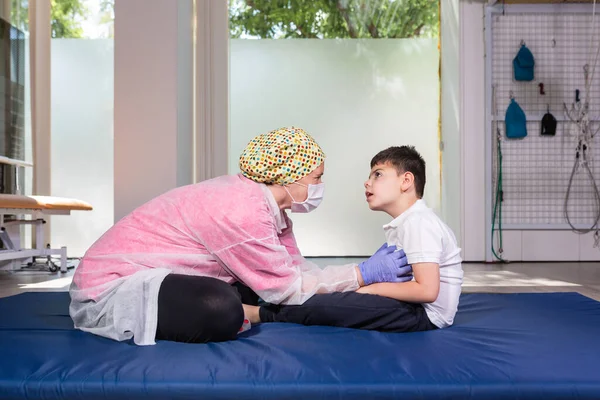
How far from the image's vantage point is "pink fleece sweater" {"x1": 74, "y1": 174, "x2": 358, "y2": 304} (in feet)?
6.09

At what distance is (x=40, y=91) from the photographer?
5617 mm

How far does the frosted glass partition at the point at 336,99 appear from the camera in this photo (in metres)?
6.63

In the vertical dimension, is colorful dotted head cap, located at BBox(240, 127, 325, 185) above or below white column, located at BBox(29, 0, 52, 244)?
below

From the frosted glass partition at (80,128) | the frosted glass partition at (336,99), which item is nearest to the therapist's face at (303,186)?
the frosted glass partition at (336,99)

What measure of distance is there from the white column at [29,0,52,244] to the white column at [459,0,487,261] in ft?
13.4

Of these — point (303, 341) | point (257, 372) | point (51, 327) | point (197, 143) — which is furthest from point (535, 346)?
point (197, 143)

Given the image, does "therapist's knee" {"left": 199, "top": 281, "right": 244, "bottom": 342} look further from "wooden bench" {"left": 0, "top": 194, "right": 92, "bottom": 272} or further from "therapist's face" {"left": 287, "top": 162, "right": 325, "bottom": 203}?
"wooden bench" {"left": 0, "top": 194, "right": 92, "bottom": 272}

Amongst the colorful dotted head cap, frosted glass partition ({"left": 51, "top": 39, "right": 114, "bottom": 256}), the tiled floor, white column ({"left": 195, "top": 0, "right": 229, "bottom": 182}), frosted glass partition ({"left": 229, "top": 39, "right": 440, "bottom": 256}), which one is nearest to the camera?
the colorful dotted head cap

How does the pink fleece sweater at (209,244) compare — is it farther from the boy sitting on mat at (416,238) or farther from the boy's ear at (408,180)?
the boy's ear at (408,180)

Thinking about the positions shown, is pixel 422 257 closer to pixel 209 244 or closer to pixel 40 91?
pixel 209 244

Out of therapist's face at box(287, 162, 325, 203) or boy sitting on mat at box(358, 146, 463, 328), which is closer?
boy sitting on mat at box(358, 146, 463, 328)

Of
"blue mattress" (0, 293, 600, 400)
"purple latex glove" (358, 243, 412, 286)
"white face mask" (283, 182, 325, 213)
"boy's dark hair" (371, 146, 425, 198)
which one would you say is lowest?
"blue mattress" (0, 293, 600, 400)

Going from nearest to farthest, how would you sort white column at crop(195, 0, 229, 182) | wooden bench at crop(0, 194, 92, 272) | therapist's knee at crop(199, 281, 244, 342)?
therapist's knee at crop(199, 281, 244, 342)
wooden bench at crop(0, 194, 92, 272)
white column at crop(195, 0, 229, 182)

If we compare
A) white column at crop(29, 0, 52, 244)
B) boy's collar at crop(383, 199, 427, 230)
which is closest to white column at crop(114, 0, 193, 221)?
boy's collar at crop(383, 199, 427, 230)
